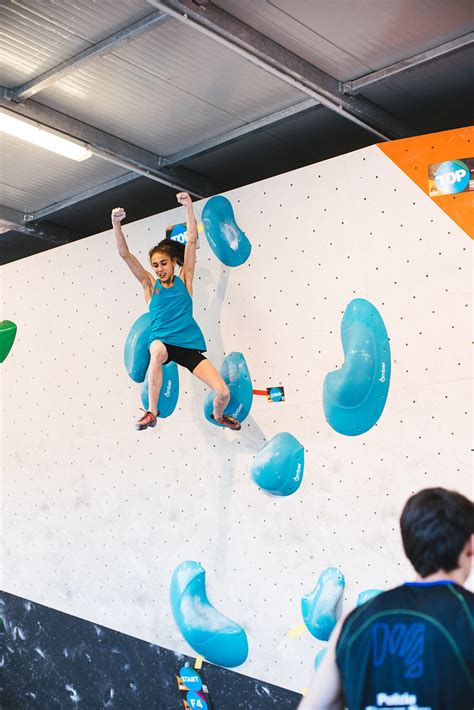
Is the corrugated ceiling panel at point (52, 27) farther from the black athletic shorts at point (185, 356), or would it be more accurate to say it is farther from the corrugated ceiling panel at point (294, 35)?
the black athletic shorts at point (185, 356)

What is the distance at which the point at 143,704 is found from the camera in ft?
17.6

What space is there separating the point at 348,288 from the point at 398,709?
3.03 metres

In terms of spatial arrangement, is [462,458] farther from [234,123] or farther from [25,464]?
[25,464]

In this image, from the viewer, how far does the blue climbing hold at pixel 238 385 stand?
480 centimetres

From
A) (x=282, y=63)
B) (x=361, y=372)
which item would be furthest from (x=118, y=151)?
(x=361, y=372)

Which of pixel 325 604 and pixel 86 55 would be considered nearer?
pixel 86 55

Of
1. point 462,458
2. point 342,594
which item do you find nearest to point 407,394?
point 462,458

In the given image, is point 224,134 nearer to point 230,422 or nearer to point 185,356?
point 185,356

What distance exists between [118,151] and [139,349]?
126 centimetres

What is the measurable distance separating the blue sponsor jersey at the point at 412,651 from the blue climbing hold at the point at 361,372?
2.66m

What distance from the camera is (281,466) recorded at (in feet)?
14.9

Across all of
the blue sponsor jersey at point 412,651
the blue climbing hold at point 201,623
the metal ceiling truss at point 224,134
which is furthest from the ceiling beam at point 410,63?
the blue sponsor jersey at point 412,651

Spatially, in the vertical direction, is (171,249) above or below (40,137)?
below

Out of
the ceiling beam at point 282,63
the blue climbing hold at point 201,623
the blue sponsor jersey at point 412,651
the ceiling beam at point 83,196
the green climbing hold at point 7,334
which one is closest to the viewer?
the blue sponsor jersey at point 412,651
